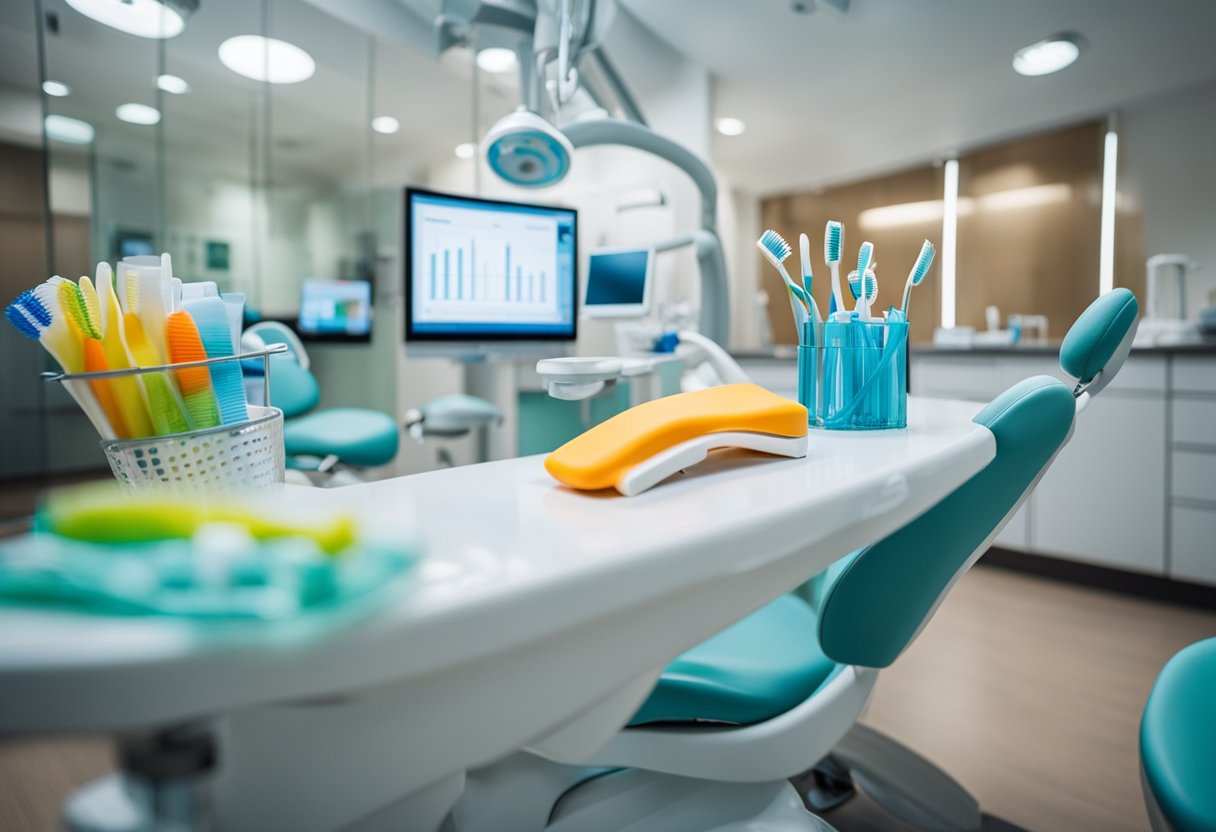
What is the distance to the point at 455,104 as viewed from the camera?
13.7 ft

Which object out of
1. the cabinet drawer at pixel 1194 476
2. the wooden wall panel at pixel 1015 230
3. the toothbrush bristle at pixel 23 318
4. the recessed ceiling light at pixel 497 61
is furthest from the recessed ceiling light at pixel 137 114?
the cabinet drawer at pixel 1194 476

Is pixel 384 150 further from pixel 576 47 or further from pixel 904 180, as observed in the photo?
pixel 904 180

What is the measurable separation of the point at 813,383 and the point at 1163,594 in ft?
8.20

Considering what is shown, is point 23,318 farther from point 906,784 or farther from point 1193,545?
point 1193,545

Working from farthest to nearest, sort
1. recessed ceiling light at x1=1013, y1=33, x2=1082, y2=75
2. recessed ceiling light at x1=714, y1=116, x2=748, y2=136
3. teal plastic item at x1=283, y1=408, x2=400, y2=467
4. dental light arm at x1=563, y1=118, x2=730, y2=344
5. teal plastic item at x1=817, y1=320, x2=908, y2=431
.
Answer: recessed ceiling light at x1=714, y1=116, x2=748, y2=136 < recessed ceiling light at x1=1013, y1=33, x2=1082, y2=75 < teal plastic item at x1=283, y1=408, x2=400, y2=467 < dental light arm at x1=563, y1=118, x2=730, y2=344 < teal plastic item at x1=817, y1=320, x2=908, y2=431

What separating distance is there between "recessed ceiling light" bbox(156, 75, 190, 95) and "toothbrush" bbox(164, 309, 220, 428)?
10.9 ft

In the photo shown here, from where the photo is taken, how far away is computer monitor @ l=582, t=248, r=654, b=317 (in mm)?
1720

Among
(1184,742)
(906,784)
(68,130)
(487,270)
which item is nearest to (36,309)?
(1184,742)

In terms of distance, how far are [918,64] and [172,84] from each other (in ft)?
12.3

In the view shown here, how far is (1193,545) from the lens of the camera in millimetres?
2373

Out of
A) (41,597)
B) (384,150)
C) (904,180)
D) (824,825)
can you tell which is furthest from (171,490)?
(904,180)

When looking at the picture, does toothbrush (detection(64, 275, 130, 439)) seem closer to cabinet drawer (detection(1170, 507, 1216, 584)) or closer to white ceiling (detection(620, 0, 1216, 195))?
cabinet drawer (detection(1170, 507, 1216, 584))

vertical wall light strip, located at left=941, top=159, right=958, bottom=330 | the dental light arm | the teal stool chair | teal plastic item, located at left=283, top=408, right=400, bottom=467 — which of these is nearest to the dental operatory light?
the dental light arm

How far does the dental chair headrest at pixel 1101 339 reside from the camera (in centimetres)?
76
